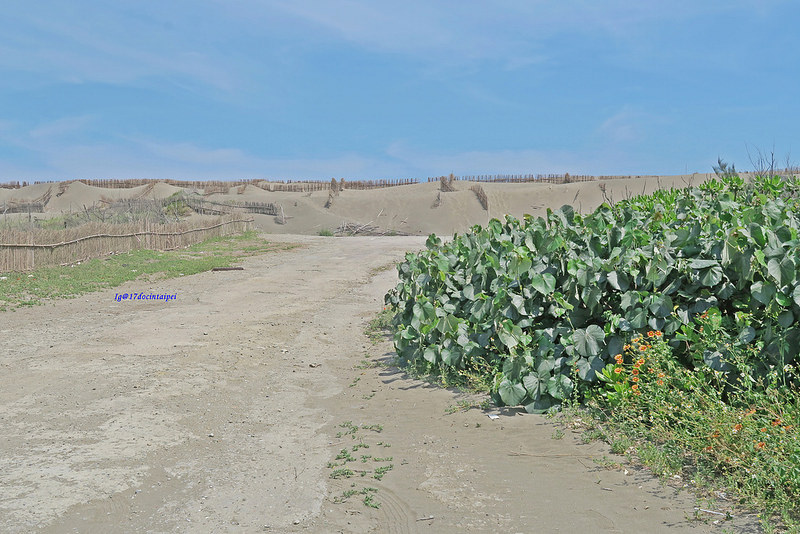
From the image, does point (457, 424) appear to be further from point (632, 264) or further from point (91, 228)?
point (91, 228)

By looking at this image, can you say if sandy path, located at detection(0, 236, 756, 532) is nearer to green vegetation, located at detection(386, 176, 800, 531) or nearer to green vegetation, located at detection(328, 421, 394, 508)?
green vegetation, located at detection(328, 421, 394, 508)

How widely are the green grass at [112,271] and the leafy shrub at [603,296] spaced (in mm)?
7883

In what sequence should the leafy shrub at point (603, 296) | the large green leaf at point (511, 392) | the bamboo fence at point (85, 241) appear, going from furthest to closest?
the bamboo fence at point (85, 241)
the large green leaf at point (511, 392)
the leafy shrub at point (603, 296)

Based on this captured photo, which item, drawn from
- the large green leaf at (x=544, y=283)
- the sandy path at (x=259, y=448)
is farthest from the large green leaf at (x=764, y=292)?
the large green leaf at (x=544, y=283)

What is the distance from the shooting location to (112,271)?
15.3 m

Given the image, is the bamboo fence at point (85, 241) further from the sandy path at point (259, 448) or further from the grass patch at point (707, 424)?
the grass patch at point (707, 424)

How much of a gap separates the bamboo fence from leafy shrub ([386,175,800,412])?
11.4m

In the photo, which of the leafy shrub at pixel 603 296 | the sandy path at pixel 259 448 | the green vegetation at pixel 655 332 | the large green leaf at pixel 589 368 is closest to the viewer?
the sandy path at pixel 259 448

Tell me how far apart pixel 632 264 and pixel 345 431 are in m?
2.34

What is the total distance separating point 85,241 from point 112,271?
7.36 feet

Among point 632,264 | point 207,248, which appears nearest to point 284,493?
point 632,264

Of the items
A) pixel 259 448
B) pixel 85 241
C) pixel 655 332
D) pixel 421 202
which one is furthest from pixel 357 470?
pixel 421 202

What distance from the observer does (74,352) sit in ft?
24.5

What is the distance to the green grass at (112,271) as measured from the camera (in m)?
11.8
